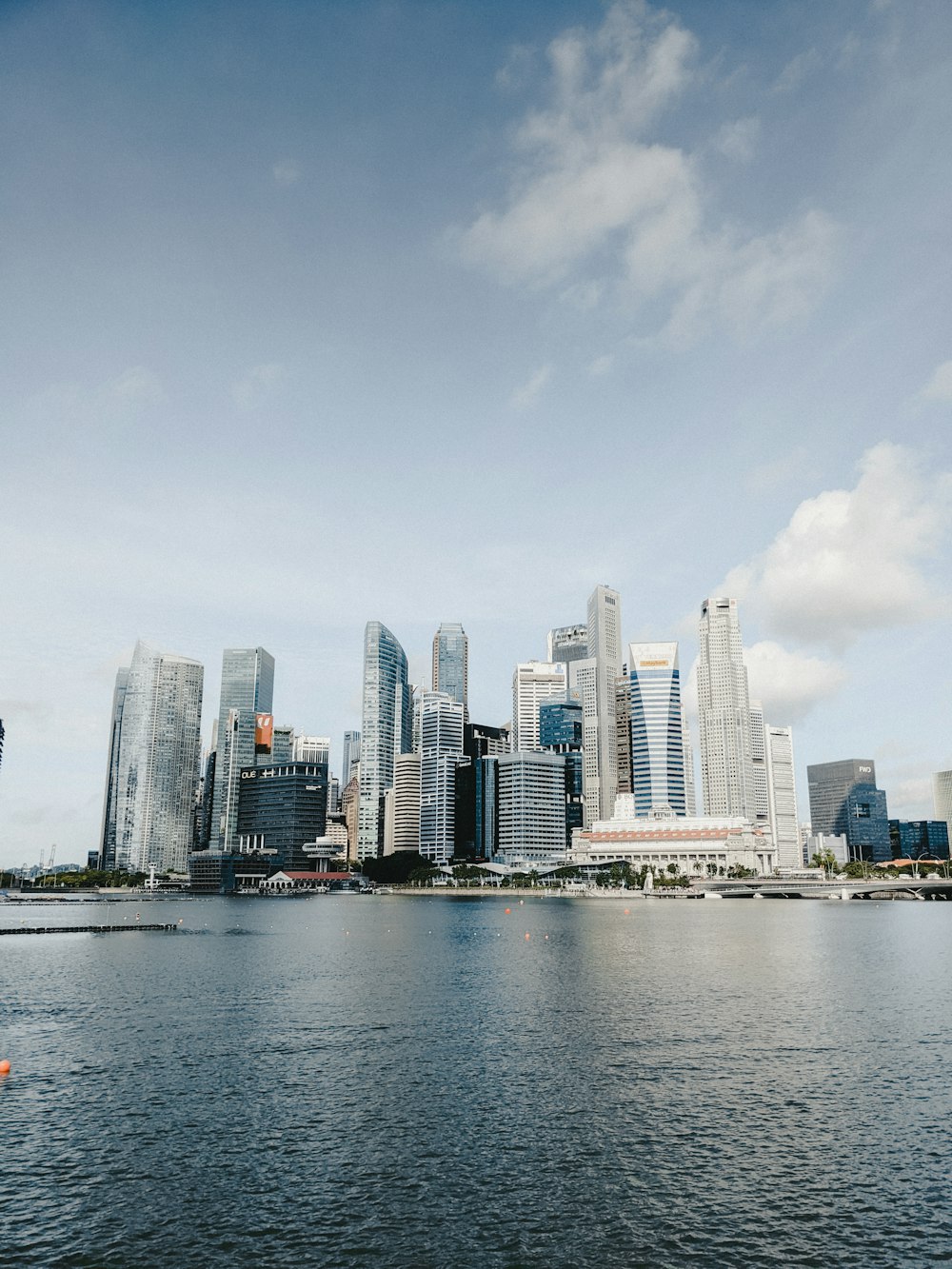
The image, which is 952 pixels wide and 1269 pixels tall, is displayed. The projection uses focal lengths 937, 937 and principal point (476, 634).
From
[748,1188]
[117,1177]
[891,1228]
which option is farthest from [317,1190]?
[891,1228]

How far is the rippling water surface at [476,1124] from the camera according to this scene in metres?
38.3

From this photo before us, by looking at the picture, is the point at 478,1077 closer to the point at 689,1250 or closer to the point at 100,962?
the point at 689,1250

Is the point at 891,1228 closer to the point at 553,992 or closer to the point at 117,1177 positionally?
the point at 117,1177

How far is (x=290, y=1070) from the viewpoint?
212 feet

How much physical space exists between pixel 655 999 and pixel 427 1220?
59918 millimetres

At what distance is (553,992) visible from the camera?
332 ft

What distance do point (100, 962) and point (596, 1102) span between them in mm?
98966

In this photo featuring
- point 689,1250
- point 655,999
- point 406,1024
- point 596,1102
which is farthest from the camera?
point 655,999

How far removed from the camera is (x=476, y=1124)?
52844 millimetres

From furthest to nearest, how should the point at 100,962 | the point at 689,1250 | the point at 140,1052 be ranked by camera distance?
the point at 100,962 → the point at 140,1052 → the point at 689,1250

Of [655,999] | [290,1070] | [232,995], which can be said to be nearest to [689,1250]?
[290,1070]

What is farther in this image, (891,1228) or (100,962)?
(100,962)

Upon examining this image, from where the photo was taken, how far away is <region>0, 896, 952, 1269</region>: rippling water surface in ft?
126

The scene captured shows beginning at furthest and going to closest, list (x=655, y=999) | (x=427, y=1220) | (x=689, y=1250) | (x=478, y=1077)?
(x=655, y=999) < (x=478, y=1077) < (x=427, y=1220) < (x=689, y=1250)
